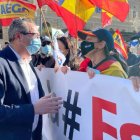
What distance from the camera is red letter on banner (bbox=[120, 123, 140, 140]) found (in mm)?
2427

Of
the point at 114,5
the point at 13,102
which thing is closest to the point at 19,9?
the point at 114,5

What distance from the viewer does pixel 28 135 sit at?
303cm

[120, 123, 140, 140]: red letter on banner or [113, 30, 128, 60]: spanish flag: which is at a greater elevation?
[113, 30, 128, 60]: spanish flag

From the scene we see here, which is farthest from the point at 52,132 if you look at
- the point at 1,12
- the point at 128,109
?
the point at 1,12

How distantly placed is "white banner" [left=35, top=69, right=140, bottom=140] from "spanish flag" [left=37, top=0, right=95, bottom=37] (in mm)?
1766

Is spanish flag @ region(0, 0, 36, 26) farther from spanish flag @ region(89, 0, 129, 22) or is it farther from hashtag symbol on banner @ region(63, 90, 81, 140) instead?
hashtag symbol on banner @ region(63, 90, 81, 140)

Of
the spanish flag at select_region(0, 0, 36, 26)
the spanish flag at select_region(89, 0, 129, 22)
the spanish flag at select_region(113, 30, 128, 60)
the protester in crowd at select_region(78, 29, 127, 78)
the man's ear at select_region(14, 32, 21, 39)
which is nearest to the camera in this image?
the man's ear at select_region(14, 32, 21, 39)

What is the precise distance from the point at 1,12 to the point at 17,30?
3.86m

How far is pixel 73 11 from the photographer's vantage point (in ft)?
18.0

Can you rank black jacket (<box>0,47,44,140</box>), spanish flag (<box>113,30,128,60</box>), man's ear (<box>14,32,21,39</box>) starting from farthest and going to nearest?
spanish flag (<box>113,30,128,60</box>) → man's ear (<box>14,32,21,39</box>) → black jacket (<box>0,47,44,140</box>)

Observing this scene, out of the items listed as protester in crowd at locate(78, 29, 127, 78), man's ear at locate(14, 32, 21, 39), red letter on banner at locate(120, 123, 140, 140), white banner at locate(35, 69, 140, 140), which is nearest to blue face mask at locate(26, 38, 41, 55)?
man's ear at locate(14, 32, 21, 39)

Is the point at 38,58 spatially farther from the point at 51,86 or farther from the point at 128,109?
the point at 128,109

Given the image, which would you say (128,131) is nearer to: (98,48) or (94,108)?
(94,108)

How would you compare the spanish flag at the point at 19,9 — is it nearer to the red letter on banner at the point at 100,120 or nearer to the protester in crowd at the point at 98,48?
the protester in crowd at the point at 98,48
